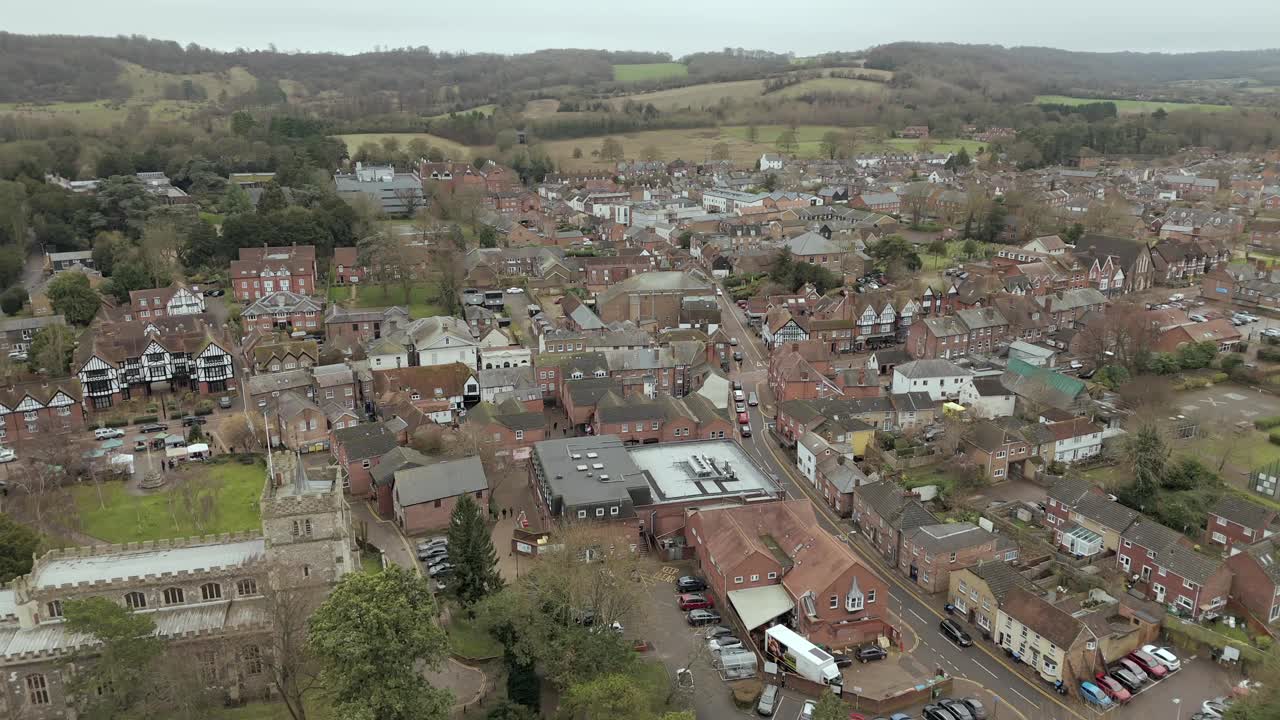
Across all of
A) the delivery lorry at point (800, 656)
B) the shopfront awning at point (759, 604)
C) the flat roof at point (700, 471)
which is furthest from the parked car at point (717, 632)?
the flat roof at point (700, 471)

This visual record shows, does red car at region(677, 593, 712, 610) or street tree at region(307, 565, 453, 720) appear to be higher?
street tree at region(307, 565, 453, 720)

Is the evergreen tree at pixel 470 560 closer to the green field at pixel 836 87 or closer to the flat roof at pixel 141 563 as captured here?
the flat roof at pixel 141 563

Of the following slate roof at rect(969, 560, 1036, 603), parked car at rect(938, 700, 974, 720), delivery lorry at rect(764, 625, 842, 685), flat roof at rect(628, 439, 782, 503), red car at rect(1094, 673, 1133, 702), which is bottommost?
red car at rect(1094, 673, 1133, 702)

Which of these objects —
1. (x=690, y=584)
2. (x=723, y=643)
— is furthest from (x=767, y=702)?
(x=690, y=584)

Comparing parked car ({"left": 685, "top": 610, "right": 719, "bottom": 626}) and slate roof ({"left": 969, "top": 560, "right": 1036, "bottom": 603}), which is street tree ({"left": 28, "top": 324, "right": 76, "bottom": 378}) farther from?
slate roof ({"left": 969, "top": 560, "right": 1036, "bottom": 603})

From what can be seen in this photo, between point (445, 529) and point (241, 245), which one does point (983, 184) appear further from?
point (445, 529)

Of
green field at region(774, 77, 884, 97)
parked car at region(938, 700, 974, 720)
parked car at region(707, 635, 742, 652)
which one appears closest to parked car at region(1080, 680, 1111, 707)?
parked car at region(938, 700, 974, 720)

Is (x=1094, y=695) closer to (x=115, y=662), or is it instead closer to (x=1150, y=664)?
(x=1150, y=664)
